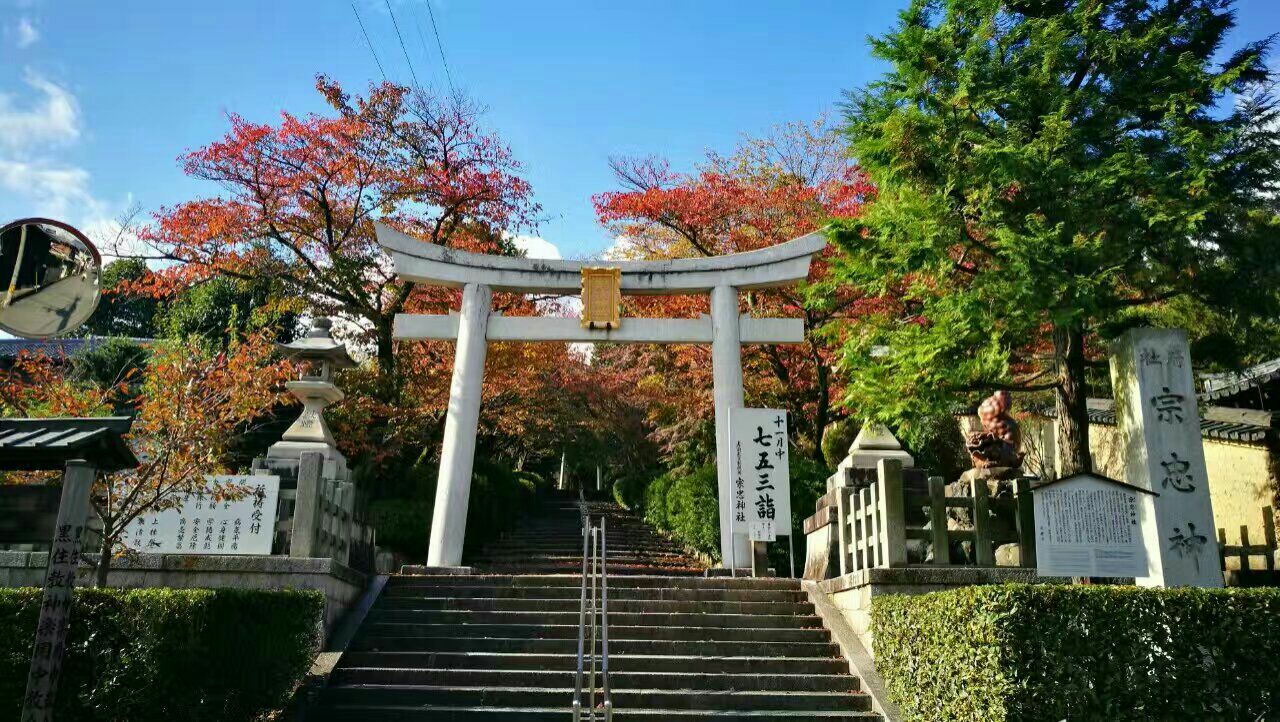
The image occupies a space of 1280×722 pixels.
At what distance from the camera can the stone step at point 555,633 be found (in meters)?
9.26

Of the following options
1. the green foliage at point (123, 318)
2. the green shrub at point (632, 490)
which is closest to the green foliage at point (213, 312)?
the green foliage at point (123, 318)

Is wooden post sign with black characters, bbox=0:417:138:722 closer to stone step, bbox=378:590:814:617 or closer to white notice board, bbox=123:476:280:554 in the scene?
white notice board, bbox=123:476:280:554

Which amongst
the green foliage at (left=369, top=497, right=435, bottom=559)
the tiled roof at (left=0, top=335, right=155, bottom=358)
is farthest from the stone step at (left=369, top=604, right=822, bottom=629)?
the tiled roof at (left=0, top=335, right=155, bottom=358)

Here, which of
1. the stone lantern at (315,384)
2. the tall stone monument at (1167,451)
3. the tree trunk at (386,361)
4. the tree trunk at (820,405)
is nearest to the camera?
the tall stone monument at (1167,451)

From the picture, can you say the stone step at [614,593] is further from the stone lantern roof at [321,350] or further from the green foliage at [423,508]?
the green foliage at [423,508]

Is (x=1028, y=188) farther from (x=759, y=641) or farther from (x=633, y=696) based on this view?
(x=633, y=696)

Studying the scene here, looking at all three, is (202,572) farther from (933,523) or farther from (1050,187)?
(1050,187)

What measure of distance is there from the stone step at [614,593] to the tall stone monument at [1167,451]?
4.02 meters

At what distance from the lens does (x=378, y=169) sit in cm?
1606

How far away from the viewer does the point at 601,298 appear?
1366 centimetres

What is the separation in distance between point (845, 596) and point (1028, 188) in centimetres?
475

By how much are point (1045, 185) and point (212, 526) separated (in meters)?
9.49

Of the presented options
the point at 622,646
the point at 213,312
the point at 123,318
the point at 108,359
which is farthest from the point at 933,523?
the point at 123,318

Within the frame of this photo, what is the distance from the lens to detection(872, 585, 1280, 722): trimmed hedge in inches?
235
